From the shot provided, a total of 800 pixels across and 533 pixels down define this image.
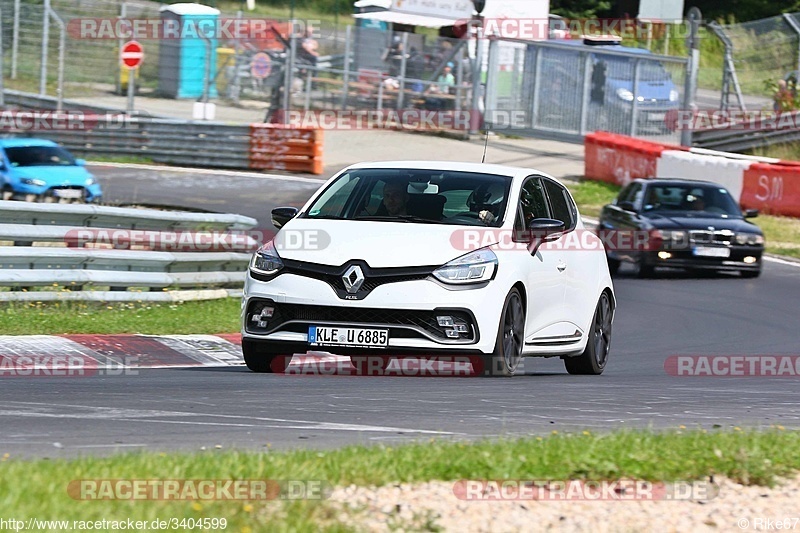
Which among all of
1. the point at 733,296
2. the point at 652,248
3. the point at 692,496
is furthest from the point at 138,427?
the point at 652,248

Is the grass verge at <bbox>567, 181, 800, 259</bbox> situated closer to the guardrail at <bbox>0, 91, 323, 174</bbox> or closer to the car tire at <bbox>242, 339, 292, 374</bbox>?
the guardrail at <bbox>0, 91, 323, 174</bbox>

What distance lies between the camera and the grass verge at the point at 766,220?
2488cm

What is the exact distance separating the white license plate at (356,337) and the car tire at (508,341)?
2.33 feet

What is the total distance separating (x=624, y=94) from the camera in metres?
35.7

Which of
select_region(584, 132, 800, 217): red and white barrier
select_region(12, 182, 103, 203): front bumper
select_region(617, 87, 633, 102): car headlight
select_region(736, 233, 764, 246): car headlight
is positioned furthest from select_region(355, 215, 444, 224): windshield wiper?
select_region(617, 87, 633, 102): car headlight

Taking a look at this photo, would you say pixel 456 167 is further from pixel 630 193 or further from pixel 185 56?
pixel 185 56

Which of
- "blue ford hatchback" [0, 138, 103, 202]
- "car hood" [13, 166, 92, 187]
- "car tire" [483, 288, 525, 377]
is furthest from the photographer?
"car hood" [13, 166, 92, 187]

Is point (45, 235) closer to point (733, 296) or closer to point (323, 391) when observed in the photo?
point (323, 391)

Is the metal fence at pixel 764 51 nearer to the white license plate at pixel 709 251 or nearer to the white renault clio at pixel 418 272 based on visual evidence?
the white license plate at pixel 709 251

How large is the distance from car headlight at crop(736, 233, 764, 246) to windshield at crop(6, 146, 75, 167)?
12.3 meters

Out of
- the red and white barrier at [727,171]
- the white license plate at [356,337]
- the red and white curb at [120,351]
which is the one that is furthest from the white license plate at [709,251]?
the white license plate at [356,337]

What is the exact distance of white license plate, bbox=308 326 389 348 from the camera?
30.1ft

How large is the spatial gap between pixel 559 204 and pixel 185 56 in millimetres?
29377

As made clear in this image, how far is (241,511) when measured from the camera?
197 inches
